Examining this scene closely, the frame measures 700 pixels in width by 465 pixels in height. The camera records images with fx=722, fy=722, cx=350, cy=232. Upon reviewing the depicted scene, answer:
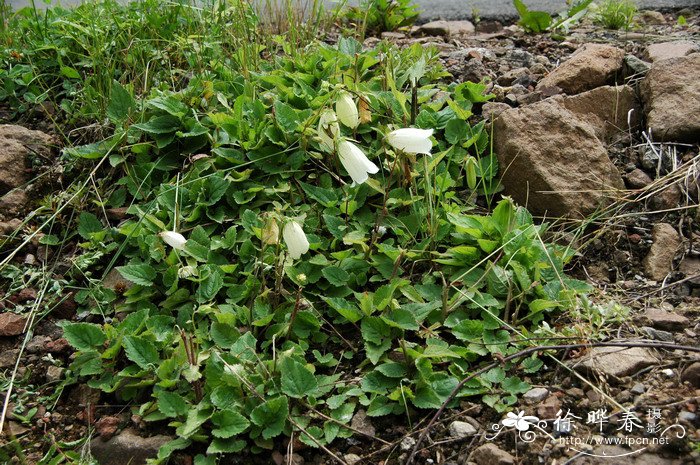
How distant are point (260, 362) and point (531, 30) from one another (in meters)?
2.68

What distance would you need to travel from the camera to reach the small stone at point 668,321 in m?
2.24

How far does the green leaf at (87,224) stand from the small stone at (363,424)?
139 cm

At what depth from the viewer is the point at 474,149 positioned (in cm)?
301

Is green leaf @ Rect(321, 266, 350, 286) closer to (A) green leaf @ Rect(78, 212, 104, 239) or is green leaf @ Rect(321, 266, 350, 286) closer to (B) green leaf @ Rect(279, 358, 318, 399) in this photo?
(B) green leaf @ Rect(279, 358, 318, 399)

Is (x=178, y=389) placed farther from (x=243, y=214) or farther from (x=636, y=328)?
(x=636, y=328)

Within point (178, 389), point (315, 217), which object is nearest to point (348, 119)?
point (315, 217)

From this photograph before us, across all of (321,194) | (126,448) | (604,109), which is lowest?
(126,448)

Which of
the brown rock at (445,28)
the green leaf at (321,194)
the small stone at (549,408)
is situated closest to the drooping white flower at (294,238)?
the green leaf at (321,194)

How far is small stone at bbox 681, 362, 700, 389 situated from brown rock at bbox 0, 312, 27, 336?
2.19 meters

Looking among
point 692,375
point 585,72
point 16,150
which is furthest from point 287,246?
point 585,72

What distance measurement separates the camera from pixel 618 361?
2105mm

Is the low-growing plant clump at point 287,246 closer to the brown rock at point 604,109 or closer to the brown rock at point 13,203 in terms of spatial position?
the brown rock at point 13,203
